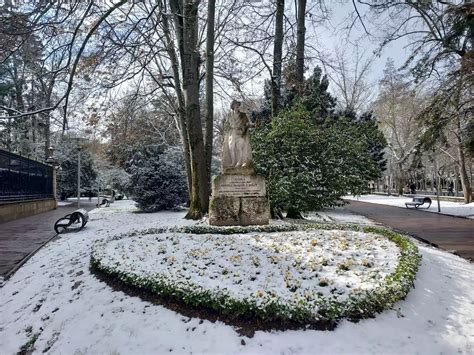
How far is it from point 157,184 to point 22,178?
6.50 m

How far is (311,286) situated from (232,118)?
624cm

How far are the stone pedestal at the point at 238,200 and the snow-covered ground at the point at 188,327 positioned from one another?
4188 mm

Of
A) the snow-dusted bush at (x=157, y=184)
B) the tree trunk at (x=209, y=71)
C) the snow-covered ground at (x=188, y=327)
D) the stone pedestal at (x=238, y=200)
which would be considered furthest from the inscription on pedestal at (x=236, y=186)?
the snow-dusted bush at (x=157, y=184)

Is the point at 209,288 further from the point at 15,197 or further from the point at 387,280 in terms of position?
the point at 15,197

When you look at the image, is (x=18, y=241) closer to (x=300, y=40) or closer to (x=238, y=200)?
(x=238, y=200)

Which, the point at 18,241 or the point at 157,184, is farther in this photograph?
the point at 157,184

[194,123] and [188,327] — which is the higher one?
[194,123]

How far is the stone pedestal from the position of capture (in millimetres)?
9211

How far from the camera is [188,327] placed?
153 inches

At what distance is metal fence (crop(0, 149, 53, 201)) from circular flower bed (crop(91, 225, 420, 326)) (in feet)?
32.7

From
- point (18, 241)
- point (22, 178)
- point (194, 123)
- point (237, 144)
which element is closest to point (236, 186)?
point (237, 144)

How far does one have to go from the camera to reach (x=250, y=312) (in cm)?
391

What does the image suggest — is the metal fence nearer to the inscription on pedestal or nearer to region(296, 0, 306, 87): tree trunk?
the inscription on pedestal

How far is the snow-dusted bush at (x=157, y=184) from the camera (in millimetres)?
17766
